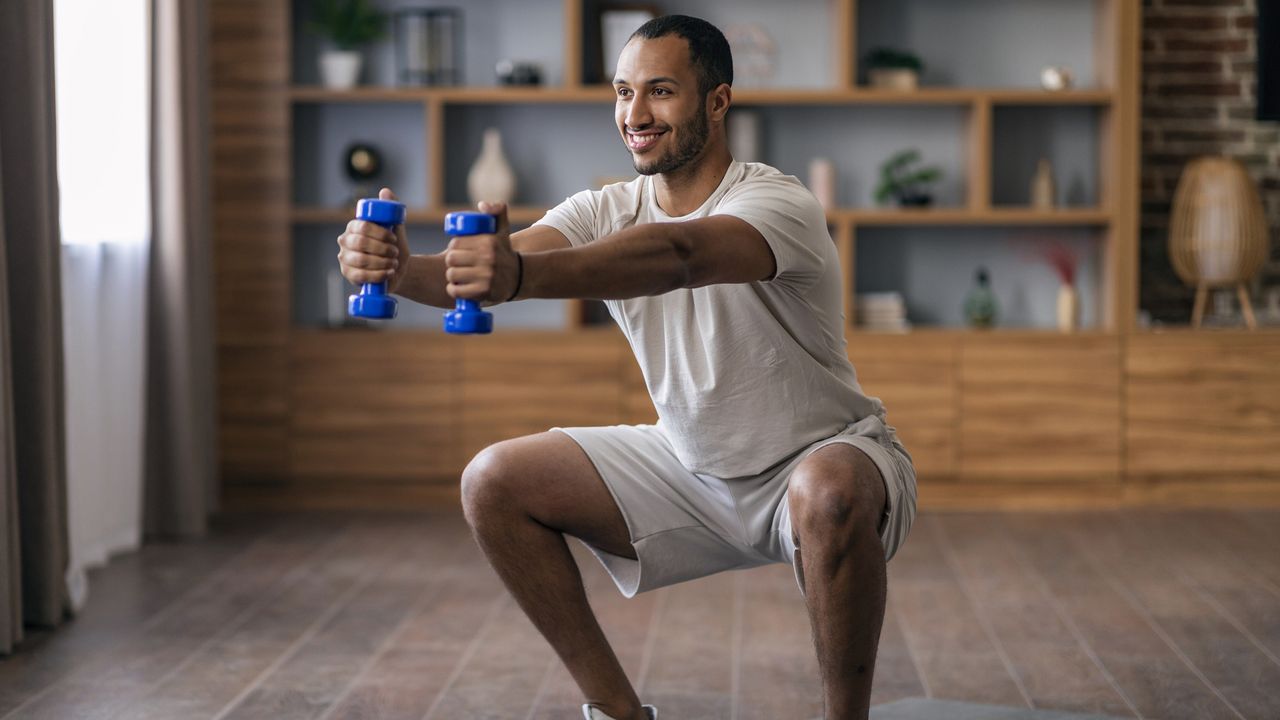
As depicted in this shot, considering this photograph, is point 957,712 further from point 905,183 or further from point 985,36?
point 985,36

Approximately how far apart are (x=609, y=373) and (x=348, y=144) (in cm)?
129

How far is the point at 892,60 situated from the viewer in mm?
4941

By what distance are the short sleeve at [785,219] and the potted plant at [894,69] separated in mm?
2922

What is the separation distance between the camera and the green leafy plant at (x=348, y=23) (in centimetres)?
493

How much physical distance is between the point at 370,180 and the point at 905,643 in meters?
2.82

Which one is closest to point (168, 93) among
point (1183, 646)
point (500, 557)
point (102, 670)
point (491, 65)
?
point (491, 65)

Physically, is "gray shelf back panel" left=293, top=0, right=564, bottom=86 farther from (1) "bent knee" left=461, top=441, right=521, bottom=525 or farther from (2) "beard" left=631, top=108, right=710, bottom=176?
(1) "bent knee" left=461, top=441, right=521, bottom=525

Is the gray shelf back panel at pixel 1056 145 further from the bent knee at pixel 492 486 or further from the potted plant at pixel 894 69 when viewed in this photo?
the bent knee at pixel 492 486

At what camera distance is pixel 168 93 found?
4.23 m

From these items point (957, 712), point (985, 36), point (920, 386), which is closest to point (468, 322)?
point (957, 712)

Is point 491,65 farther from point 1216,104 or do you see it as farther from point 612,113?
point 1216,104

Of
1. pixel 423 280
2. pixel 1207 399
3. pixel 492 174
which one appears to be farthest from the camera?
pixel 492 174

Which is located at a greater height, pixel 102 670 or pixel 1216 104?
pixel 1216 104

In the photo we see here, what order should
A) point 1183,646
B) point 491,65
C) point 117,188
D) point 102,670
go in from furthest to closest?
point 491,65
point 117,188
point 1183,646
point 102,670
